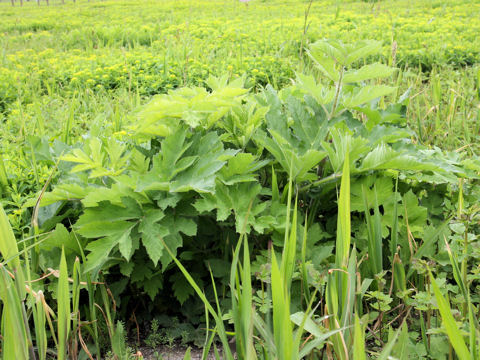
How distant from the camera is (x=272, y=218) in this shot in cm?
134

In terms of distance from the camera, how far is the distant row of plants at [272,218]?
1217 millimetres

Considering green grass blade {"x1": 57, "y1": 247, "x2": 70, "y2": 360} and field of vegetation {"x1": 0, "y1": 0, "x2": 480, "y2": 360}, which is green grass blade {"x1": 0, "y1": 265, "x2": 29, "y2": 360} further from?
green grass blade {"x1": 57, "y1": 247, "x2": 70, "y2": 360}

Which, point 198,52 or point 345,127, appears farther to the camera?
point 198,52

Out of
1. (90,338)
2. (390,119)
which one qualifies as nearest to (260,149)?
(390,119)

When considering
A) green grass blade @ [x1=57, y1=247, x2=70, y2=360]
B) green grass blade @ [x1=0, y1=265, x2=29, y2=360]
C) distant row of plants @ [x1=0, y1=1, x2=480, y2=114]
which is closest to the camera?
green grass blade @ [x1=0, y1=265, x2=29, y2=360]

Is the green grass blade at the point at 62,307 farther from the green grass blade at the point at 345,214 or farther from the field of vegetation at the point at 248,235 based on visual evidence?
the green grass blade at the point at 345,214

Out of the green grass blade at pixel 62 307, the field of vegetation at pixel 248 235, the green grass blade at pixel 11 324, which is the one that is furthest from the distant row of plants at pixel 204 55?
the green grass blade at pixel 11 324

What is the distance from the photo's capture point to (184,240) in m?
1.52

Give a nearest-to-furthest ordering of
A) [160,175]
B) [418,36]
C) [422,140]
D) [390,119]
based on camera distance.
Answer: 1. [160,175]
2. [390,119]
3. [422,140]
4. [418,36]

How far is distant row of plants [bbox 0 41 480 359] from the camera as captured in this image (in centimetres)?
122

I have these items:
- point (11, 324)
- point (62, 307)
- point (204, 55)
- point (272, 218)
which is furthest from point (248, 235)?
point (204, 55)

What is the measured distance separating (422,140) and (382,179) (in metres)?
1.27

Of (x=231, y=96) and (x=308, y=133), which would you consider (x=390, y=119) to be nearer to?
(x=308, y=133)

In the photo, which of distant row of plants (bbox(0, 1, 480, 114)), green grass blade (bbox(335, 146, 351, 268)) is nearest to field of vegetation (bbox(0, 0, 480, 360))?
green grass blade (bbox(335, 146, 351, 268))
